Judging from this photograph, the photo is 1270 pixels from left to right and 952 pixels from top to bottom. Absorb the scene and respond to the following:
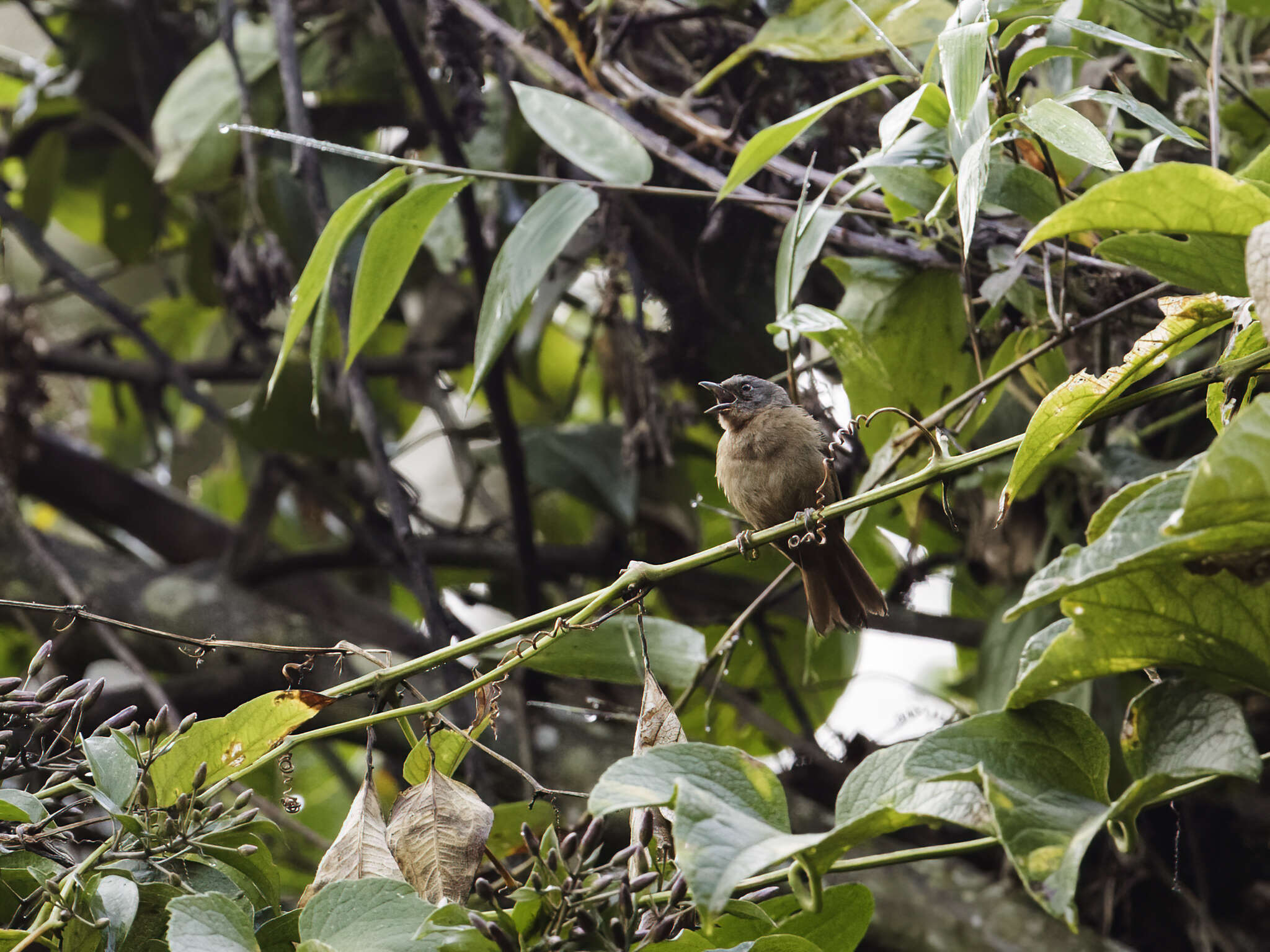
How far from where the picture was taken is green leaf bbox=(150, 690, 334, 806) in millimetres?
1309

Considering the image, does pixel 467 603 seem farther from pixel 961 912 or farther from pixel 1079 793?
pixel 1079 793

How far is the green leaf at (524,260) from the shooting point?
1.88 m

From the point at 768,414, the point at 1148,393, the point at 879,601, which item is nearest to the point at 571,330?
the point at 768,414

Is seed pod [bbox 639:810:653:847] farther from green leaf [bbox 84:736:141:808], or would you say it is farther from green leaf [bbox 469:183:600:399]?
green leaf [bbox 469:183:600:399]

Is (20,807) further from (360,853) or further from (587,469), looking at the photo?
(587,469)

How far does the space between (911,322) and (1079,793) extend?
3.81ft

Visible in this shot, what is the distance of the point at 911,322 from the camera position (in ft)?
6.77

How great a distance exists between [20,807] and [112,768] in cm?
9

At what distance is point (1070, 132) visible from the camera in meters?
1.41

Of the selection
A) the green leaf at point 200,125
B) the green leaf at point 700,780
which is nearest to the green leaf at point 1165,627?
the green leaf at point 700,780

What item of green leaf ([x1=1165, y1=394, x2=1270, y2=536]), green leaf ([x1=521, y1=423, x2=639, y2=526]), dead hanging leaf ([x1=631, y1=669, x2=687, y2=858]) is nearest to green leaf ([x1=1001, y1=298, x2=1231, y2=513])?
green leaf ([x1=1165, y1=394, x2=1270, y2=536])

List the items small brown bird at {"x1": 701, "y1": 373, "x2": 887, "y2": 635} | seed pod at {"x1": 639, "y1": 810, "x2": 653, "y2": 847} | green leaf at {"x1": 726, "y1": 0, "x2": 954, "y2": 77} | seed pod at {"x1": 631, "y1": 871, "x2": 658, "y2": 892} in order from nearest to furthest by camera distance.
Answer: seed pod at {"x1": 631, "y1": 871, "x2": 658, "y2": 892}
seed pod at {"x1": 639, "y1": 810, "x2": 653, "y2": 847}
green leaf at {"x1": 726, "y1": 0, "x2": 954, "y2": 77}
small brown bird at {"x1": 701, "y1": 373, "x2": 887, "y2": 635}

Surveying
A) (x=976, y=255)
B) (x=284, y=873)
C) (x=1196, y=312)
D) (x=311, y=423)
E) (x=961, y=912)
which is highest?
(x=1196, y=312)

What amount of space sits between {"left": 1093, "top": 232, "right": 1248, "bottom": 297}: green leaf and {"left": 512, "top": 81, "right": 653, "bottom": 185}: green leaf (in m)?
0.97
